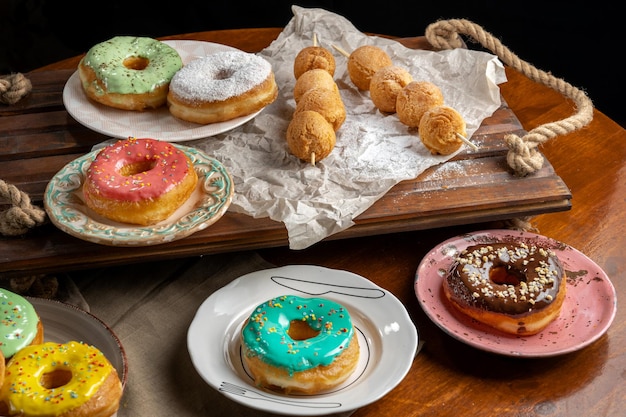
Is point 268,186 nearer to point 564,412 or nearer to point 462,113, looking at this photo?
point 462,113

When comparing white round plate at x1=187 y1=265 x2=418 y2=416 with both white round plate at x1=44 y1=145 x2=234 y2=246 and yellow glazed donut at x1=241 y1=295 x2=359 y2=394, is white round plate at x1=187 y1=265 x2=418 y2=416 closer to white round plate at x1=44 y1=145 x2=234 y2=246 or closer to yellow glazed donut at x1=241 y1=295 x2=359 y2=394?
yellow glazed donut at x1=241 y1=295 x2=359 y2=394

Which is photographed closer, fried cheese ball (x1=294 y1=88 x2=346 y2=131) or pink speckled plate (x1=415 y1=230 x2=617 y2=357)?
pink speckled plate (x1=415 y1=230 x2=617 y2=357)

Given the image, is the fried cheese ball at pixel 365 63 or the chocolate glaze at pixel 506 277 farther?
the fried cheese ball at pixel 365 63

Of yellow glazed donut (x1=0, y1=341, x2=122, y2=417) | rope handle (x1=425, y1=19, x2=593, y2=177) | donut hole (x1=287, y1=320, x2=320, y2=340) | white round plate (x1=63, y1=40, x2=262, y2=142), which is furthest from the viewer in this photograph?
white round plate (x1=63, y1=40, x2=262, y2=142)

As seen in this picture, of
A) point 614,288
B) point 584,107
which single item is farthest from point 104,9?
point 614,288

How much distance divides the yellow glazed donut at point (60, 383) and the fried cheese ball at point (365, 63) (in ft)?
3.24

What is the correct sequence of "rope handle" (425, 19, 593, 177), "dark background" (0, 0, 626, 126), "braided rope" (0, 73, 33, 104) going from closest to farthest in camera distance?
"rope handle" (425, 19, 593, 177) < "braided rope" (0, 73, 33, 104) < "dark background" (0, 0, 626, 126)

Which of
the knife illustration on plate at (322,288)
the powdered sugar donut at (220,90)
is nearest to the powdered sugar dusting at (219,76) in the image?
the powdered sugar donut at (220,90)

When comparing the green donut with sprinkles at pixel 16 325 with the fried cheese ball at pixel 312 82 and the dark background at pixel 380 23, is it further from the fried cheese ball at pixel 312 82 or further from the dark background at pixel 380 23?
the dark background at pixel 380 23

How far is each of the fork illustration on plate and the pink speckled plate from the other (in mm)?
262

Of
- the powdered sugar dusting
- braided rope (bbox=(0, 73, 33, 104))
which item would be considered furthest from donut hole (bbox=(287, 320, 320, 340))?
braided rope (bbox=(0, 73, 33, 104))

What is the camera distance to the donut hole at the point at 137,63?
198 centimetres

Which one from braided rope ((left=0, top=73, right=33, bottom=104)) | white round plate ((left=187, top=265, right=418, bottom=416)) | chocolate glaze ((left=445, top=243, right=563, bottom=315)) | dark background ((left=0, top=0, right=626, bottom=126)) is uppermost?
chocolate glaze ((left=445, top=243, right=563, bottom=315))

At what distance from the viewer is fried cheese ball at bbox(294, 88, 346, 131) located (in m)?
1.77
